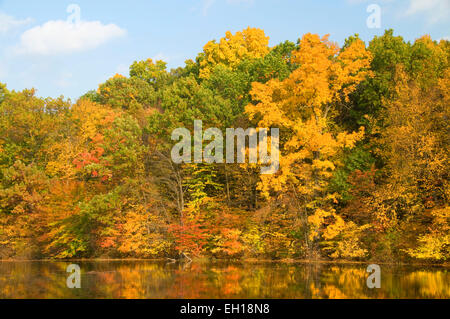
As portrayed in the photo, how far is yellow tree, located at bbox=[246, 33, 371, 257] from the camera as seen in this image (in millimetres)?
28484

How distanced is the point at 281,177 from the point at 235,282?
32.9 feet

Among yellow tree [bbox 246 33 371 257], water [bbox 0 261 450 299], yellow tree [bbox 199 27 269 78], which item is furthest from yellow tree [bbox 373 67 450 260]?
yellow tree [bbox 199 27 269 78]

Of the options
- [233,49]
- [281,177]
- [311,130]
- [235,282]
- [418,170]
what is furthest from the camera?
[233,49]

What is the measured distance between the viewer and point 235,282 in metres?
19.3

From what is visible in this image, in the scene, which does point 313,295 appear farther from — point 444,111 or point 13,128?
point 13,128

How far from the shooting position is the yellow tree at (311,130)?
93.5 ft

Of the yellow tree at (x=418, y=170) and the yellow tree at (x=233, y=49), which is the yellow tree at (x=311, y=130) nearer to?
the yellow tree at (x=418, y=170)

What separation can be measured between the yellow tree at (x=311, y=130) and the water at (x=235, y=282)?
382 cm

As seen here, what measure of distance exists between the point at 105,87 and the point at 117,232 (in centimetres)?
3312

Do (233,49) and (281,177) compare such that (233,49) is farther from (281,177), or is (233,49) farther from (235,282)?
(235,282)

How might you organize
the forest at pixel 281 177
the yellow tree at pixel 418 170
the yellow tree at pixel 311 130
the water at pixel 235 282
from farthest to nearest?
the yellow tree at pixel 311 130
the forest at pixel 281 177
the yellow tree at pixel 418 170
the water at pixel 235 282

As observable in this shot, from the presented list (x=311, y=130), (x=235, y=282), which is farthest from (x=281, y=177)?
(x=235, y=282)

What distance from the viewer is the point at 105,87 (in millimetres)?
61906

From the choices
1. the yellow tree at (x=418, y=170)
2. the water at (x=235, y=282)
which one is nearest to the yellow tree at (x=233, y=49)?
the yellow tree at (x=418, y=170)
